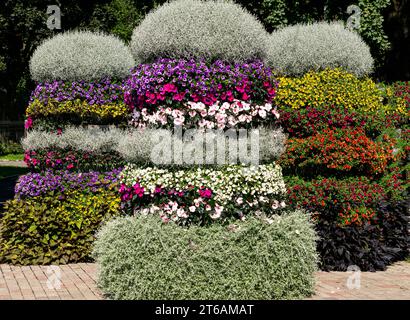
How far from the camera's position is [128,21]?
1367 inches

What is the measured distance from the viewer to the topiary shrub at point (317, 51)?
875cm

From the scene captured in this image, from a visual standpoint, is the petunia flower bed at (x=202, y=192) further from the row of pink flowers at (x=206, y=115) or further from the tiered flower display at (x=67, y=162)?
the tiered flower display at (x=67, y=162)

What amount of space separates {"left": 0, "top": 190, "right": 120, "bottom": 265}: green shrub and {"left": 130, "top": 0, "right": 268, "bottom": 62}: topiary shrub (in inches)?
104

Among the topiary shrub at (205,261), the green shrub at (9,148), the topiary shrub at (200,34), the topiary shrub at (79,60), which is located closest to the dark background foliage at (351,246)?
the topiary shrub at (205,261)

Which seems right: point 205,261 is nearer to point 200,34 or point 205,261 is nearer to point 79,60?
point 200,34

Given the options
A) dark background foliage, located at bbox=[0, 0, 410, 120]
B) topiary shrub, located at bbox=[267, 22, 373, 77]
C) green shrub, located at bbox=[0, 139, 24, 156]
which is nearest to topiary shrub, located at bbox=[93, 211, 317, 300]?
topiary shrub, located at bbox=[267, 22, 373, 77]

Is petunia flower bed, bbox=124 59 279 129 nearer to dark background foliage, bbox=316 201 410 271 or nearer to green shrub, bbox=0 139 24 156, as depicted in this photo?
dark background foliage, bbox=316 201 410 271

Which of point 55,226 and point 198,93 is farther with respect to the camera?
point 55,226

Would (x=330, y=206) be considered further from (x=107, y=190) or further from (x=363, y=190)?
(x=107, y=190)

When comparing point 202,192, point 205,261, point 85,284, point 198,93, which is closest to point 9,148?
point 85,284

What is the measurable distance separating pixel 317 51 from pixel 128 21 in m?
27.6

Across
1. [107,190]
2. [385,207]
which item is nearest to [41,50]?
[107,190]

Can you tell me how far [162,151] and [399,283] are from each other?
3.64m

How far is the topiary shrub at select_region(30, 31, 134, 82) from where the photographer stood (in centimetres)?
915
